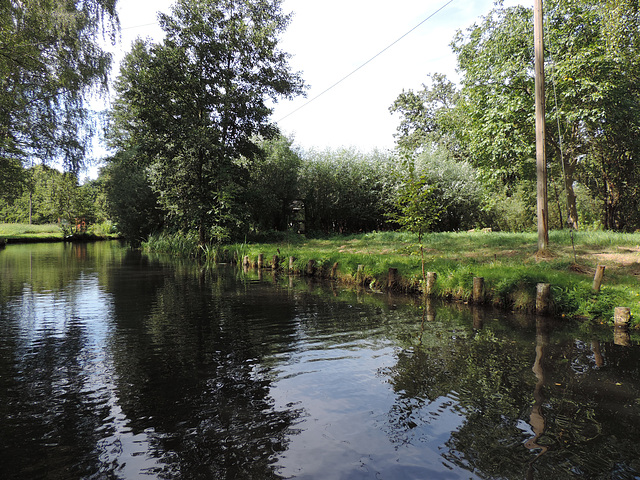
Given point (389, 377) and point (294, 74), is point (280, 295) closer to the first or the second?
point (389, 377)

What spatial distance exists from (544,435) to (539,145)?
9344mm

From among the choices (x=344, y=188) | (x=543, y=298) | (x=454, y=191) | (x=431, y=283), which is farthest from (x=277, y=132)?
(x=543, y=298)

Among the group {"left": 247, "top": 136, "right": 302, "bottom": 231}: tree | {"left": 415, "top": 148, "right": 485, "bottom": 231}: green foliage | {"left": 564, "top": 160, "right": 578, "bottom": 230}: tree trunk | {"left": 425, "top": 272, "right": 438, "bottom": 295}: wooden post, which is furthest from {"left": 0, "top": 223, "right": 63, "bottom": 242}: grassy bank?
{"left": 564, "top": 160, "right": 578, "bottom": 230}: tree trunk

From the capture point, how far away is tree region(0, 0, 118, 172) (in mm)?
9102

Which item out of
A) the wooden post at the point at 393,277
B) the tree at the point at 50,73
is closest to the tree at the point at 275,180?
the tree at the point at 50,73

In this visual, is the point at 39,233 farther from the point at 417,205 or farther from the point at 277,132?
the point at 417,205

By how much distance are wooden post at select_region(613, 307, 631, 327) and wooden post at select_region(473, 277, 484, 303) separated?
2.45 meters

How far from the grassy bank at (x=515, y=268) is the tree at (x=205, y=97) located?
6.46m

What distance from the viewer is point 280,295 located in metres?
10.3

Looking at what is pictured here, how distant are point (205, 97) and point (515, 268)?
1744 centimetres

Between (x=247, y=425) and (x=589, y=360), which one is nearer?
(x=247, y=425)

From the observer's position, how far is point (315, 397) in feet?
13.6

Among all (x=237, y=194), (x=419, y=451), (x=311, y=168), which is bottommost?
(x=419, y=451)

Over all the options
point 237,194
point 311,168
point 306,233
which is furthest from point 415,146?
point 237,194
